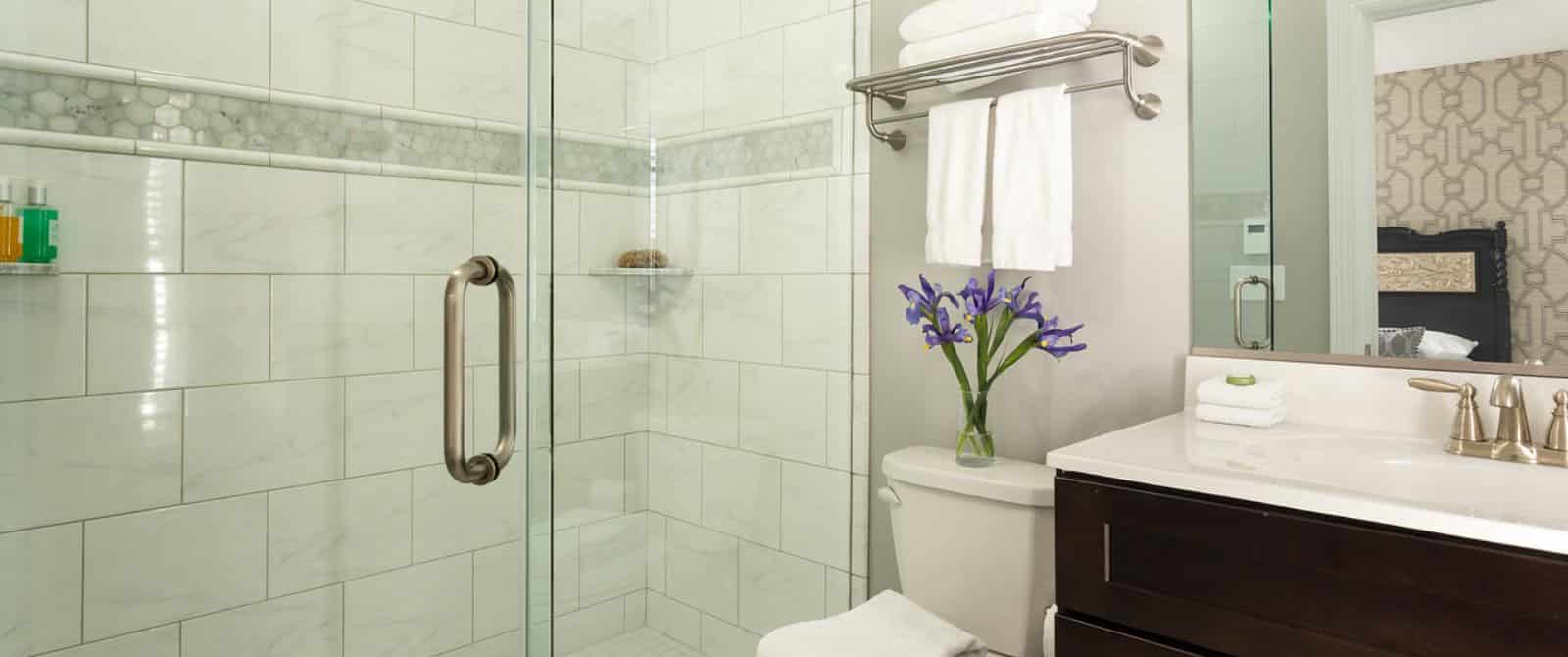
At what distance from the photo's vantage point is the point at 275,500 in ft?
5.05

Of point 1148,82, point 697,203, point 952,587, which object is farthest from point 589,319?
point 1148,82

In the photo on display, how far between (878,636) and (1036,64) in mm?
1055

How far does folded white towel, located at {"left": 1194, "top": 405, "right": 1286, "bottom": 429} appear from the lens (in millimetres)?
1293

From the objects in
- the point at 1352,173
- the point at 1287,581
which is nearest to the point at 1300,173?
the point at 1352,173

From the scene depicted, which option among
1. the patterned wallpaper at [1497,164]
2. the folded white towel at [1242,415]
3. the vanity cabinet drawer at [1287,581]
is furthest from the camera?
the folded white towel at [1242,415]

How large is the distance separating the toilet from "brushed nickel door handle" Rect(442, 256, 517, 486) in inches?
28.3

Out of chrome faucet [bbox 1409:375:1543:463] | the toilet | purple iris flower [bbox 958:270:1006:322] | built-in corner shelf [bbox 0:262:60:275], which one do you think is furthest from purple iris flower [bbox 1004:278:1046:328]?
built-in corner shelf [bbox 0:262:60:275]

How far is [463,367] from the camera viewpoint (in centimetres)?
129

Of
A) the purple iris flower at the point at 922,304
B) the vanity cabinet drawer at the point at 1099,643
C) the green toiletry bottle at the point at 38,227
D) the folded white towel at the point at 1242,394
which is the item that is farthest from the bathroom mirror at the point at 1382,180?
the green toiletry bottle at the point at 38,227

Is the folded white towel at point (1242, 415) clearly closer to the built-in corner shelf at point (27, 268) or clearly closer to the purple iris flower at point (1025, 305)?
the purple iris flower at point (1025, 305)

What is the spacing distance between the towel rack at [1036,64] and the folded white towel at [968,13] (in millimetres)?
65

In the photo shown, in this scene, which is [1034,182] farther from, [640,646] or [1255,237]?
[640,646]

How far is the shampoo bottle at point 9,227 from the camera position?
4.03ft

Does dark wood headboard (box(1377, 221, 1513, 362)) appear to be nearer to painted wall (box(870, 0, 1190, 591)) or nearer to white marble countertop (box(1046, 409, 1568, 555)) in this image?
white marble countertop (box(1046, 409, 1568, 555))
